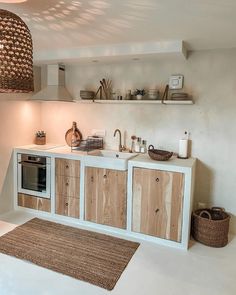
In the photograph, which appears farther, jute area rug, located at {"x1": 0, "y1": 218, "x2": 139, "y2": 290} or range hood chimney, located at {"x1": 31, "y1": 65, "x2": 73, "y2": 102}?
range hood chimney, located at {"x1": 31, "y1": 65, "x2": 73, "y2": 102}

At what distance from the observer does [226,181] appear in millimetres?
3240

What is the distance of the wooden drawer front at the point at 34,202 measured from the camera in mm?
3628

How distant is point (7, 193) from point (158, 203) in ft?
7.33

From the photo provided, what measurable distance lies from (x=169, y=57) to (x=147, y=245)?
7.51 feet

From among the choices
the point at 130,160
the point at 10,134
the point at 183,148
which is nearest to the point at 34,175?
the point at 10,134

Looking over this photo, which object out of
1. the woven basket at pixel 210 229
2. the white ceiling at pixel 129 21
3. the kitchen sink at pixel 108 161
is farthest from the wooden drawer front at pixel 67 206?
the white ceiling at pixel 129 21

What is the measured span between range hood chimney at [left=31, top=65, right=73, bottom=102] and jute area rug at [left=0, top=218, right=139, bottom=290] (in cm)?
179

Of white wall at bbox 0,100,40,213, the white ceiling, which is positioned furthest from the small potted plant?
white wall at bbox 0,100,40,213

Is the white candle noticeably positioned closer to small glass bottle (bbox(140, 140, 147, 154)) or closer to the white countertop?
the white countertop

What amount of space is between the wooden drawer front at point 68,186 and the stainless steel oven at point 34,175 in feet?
0.52

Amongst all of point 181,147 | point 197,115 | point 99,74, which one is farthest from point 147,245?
point 99,74

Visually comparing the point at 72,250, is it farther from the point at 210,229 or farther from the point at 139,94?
the point at 139,94

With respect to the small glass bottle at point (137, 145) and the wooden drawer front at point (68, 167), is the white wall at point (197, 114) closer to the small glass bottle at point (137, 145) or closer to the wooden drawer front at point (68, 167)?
the small glass bottle at point (137, 145)

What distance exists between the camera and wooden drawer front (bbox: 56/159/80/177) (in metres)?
3.40
